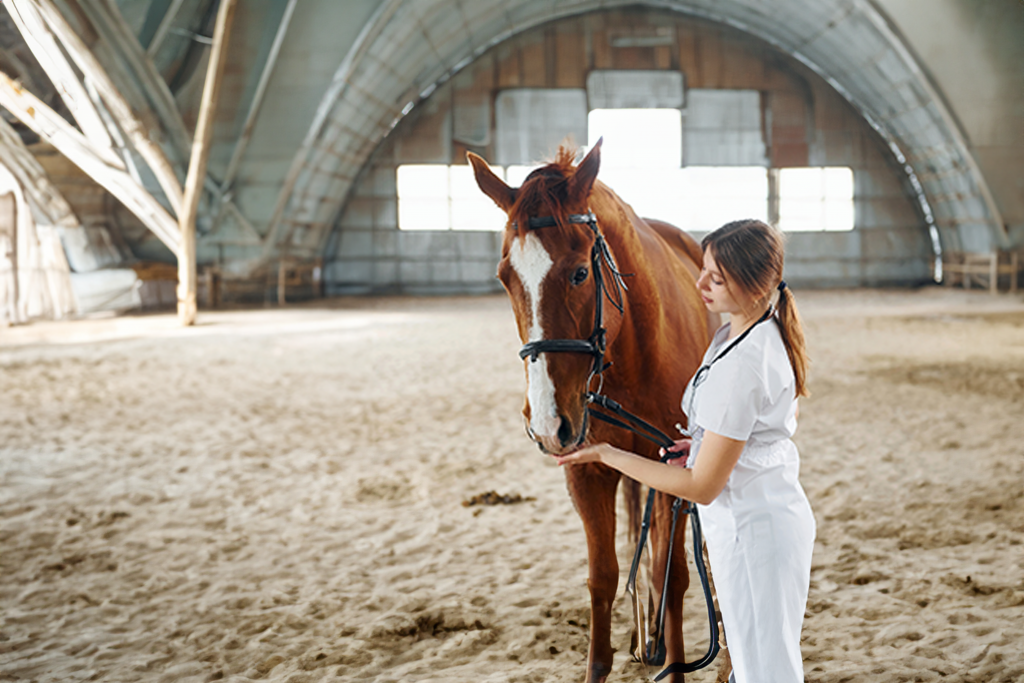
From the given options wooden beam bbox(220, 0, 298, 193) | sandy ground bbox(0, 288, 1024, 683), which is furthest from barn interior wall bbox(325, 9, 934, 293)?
sandy ground bbox(0, 288, 1024, 683)

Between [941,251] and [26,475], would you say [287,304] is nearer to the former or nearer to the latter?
[26,475]

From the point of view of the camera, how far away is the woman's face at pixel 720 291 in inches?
62.5

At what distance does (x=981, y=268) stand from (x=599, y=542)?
64.9ft

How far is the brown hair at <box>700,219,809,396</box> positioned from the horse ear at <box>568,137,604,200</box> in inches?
19.4

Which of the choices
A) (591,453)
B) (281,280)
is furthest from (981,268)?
(591,453)

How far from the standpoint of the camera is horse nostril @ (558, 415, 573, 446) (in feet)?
6.18

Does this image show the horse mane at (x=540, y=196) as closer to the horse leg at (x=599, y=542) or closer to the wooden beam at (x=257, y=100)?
the horse leg at (x=599, y=542)

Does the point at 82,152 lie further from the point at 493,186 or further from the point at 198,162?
the point at 493,186

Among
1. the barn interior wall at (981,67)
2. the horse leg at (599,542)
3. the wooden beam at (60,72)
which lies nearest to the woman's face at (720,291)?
the horse leg at (599,542)

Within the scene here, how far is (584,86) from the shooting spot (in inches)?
798

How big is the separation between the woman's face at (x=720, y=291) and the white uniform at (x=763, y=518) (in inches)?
3.0

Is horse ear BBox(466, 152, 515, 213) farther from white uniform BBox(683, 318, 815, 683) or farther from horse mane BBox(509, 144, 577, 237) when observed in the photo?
white uniform BBox(683, 318, 815, 683)

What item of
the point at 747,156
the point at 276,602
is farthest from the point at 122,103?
the point at 747,156

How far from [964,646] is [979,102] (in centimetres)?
1738
